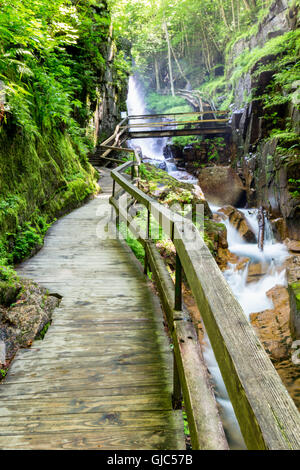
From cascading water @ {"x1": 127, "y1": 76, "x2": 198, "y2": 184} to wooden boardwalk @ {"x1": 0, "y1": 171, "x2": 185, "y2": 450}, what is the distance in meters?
14.6

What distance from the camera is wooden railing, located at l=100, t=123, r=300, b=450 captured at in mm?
817

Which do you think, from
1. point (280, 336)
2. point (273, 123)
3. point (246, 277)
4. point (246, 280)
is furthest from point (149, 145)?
point (280, 336)

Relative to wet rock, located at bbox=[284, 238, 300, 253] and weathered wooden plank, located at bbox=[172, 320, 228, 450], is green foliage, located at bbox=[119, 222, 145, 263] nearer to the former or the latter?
weathered wooden plank, located at bbox=[172, 320, 228, 450]

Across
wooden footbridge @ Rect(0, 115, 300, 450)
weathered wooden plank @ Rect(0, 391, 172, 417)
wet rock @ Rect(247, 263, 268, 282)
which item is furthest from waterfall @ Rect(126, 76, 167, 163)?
weathered wooden plank @ Rect(0, 391, 172, 417)

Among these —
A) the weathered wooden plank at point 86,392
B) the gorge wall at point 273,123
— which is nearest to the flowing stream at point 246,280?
the gorge wall at point 273,123

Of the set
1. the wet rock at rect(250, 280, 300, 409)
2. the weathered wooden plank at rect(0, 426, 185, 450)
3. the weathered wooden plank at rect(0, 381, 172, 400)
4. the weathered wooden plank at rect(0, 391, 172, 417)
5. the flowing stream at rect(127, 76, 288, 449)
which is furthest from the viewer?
the wet rock at rect(250, 280, 300, 409)

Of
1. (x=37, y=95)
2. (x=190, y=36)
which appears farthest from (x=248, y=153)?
(x=190, y=36)

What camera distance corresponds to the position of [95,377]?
7.61 feet

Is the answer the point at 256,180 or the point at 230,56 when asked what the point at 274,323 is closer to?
the point at 256,180

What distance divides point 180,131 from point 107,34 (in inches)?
284

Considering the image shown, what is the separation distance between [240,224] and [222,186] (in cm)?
437

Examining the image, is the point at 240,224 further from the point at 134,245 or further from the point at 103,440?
the point at 103,440

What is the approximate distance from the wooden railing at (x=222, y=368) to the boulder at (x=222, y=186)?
14566 mm

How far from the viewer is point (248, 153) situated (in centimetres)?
1602
